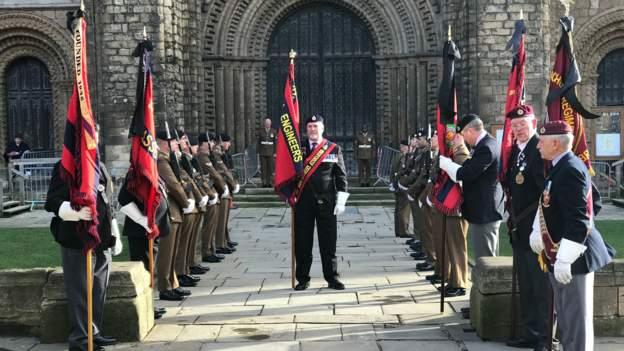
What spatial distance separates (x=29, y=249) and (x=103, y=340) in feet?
18.2

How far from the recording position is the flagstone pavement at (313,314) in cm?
607

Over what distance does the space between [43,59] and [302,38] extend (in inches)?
288

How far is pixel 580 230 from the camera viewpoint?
4648mm

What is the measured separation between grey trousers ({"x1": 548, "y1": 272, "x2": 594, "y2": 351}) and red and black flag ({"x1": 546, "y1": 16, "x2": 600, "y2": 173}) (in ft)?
5.57

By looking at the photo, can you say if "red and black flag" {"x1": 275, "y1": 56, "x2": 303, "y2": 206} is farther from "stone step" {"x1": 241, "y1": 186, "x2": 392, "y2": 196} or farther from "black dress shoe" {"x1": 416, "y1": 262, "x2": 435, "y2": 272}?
"stone step" {"x1": 241, "y1": 186, "x2": 392, "y2": 196}

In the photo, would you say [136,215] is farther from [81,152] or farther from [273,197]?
[273,197]

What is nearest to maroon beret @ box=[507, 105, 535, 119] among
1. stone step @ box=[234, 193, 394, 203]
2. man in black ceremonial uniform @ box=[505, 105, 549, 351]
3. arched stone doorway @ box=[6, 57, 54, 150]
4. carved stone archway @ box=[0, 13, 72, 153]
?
man in black ceremonial uniform @ box=[505, 105, 549, 351]

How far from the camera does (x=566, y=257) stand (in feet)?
15.1

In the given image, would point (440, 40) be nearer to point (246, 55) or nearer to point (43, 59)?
point (246, 55)

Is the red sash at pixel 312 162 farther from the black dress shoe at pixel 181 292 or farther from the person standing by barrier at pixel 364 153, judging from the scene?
the person standing by barrier at pixel 364 153

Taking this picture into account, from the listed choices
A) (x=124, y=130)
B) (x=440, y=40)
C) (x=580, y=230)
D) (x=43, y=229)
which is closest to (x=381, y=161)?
(x=440, y=40)

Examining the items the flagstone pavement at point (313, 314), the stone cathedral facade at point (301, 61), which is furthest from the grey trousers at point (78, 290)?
the stone cathedral facade at point (301, 61)

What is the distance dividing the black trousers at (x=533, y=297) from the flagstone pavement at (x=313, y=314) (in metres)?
0.30

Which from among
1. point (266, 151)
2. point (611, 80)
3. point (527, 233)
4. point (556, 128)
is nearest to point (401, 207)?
point (527, 233)
